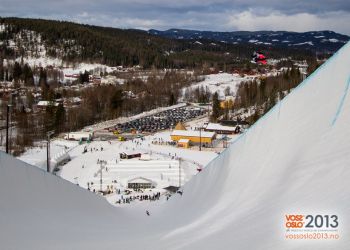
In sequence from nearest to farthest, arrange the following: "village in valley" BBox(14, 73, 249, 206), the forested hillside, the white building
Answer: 1. "village in valley" BBox(14, 73, 249, 206)
2. the white building
3. the forested hillside

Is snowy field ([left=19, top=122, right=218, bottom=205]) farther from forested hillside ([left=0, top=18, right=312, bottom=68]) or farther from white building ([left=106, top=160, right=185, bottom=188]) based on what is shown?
forested hillside ([left=0, top=18, right=312, bottom=68])

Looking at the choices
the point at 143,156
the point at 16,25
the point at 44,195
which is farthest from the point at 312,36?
the point at 44,195

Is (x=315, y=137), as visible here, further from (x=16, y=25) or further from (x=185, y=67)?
(x=16, y=25)

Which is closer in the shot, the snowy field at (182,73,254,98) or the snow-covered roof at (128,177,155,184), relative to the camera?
the snow-covered roof at (128,177,155,184)

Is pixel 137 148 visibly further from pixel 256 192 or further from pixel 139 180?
pixel 256 192

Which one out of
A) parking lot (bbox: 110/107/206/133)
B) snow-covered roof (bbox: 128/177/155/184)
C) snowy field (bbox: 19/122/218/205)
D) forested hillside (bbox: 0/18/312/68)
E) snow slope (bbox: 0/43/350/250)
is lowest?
snowy field (bbox: 19/122/218/205)

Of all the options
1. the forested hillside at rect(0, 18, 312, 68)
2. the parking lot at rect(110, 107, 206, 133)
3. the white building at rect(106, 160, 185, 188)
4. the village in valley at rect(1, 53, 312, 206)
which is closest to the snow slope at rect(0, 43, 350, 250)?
the village in valley at rect(1, 53, 312, 206)

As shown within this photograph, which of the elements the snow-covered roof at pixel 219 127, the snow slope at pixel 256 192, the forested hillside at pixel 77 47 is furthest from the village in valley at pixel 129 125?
the forested hillside at pixel 77 47
